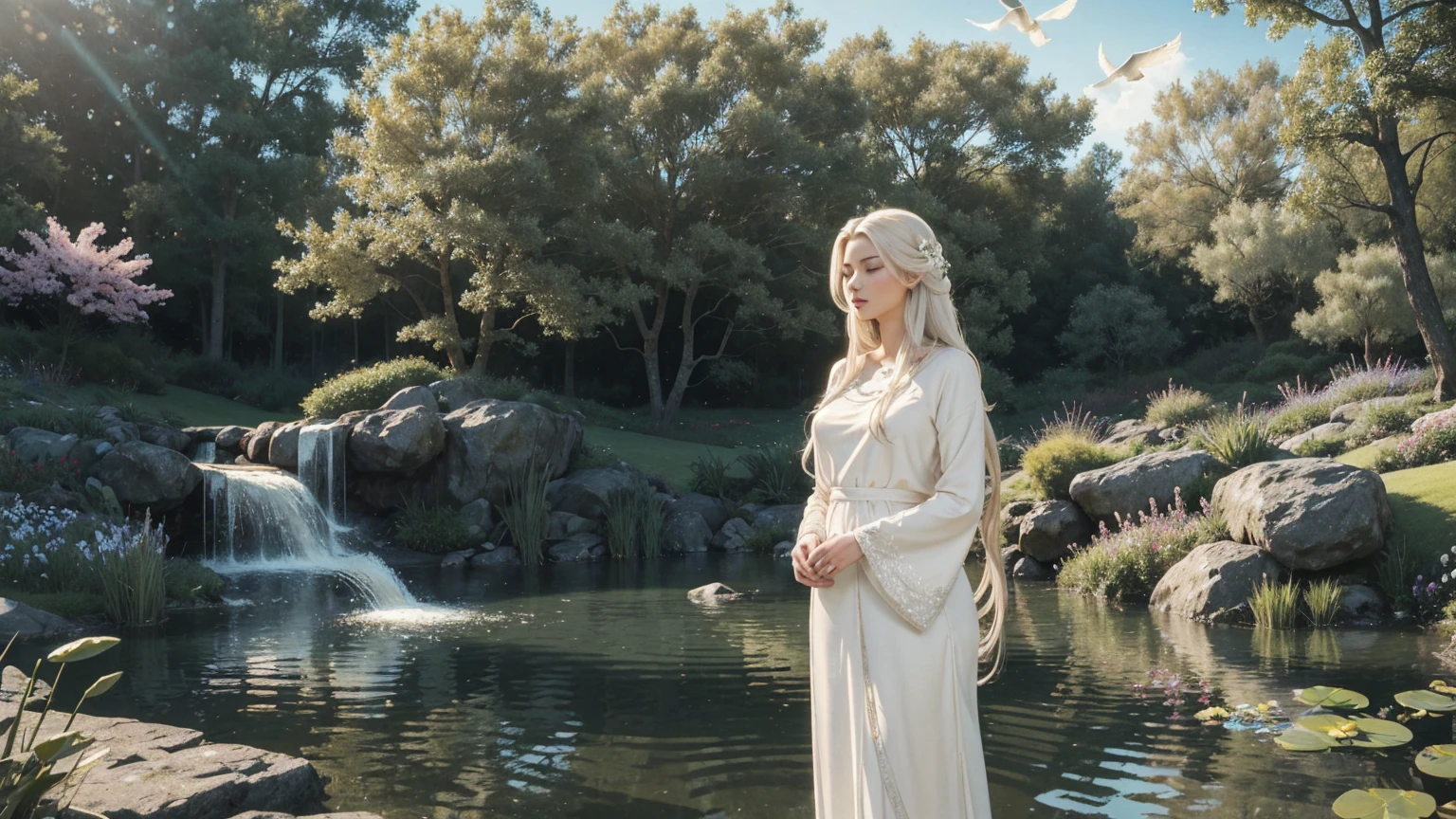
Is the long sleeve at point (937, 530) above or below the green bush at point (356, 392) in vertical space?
below

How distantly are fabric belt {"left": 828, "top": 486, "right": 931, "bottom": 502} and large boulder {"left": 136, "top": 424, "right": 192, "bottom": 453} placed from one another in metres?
14.7

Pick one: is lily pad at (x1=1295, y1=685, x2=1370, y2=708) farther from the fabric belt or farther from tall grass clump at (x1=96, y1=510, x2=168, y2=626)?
tall grass clump at (x1=96, y1=510, x2=168, y2=626)

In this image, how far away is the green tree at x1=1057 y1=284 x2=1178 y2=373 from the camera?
3102cm

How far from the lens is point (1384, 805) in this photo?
310 centimetres

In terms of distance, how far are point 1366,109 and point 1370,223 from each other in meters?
14.3

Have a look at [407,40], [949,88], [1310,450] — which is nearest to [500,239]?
[407,40]

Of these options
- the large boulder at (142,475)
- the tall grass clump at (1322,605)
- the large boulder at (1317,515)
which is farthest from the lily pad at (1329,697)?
the large boulder at (142,475)

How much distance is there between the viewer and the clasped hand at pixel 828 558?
8.52ft

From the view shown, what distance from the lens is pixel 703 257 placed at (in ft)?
86.0

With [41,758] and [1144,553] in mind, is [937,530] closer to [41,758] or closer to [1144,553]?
[41,758]

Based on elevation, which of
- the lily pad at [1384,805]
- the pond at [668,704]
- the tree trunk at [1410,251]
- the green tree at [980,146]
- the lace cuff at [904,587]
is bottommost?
the pond at [668,704]

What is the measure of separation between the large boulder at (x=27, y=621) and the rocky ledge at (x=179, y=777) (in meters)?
3.98

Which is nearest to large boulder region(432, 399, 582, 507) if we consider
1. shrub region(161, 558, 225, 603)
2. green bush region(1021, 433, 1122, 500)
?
shrub region(161, 558, 225, 603)

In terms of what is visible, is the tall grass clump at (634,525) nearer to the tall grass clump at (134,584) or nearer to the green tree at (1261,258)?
the tall grass clump at (134,584)
